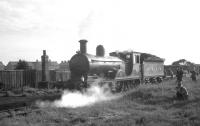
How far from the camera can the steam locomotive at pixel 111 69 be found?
14.0 m

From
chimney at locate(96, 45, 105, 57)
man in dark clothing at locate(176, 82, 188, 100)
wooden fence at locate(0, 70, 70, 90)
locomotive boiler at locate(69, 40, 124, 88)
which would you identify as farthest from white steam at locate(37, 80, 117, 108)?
wooden fence at locate(0, 70, 70, 90)

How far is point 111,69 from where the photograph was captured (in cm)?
1648

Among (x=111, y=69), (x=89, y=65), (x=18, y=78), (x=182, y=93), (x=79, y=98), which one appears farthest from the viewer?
(x=18, y=78)

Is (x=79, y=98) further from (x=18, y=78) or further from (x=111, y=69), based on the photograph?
(x=18, y=78)

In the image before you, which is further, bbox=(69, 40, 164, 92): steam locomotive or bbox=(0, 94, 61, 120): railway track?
bbox=(69, 40, 164, 92): steam locomotive

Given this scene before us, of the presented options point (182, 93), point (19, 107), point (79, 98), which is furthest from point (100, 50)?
point (19, 107)

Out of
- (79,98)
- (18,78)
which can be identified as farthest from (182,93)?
(18,78)

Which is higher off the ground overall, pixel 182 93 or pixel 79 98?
pixel 182 93

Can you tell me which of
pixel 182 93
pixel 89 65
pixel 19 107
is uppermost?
pixel 89 65

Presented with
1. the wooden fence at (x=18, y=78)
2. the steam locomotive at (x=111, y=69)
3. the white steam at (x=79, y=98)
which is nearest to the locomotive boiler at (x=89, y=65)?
the steam locomotive at (x=111, y=69)

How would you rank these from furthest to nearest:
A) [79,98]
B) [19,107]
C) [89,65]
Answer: [89,65] < [79,98] < [19,107]

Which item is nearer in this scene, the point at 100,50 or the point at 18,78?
the point at 100,50

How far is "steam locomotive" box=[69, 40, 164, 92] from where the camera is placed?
1398cm

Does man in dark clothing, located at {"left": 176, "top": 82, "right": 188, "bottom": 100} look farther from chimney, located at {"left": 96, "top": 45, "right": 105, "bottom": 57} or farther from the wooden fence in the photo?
the wooden fence
